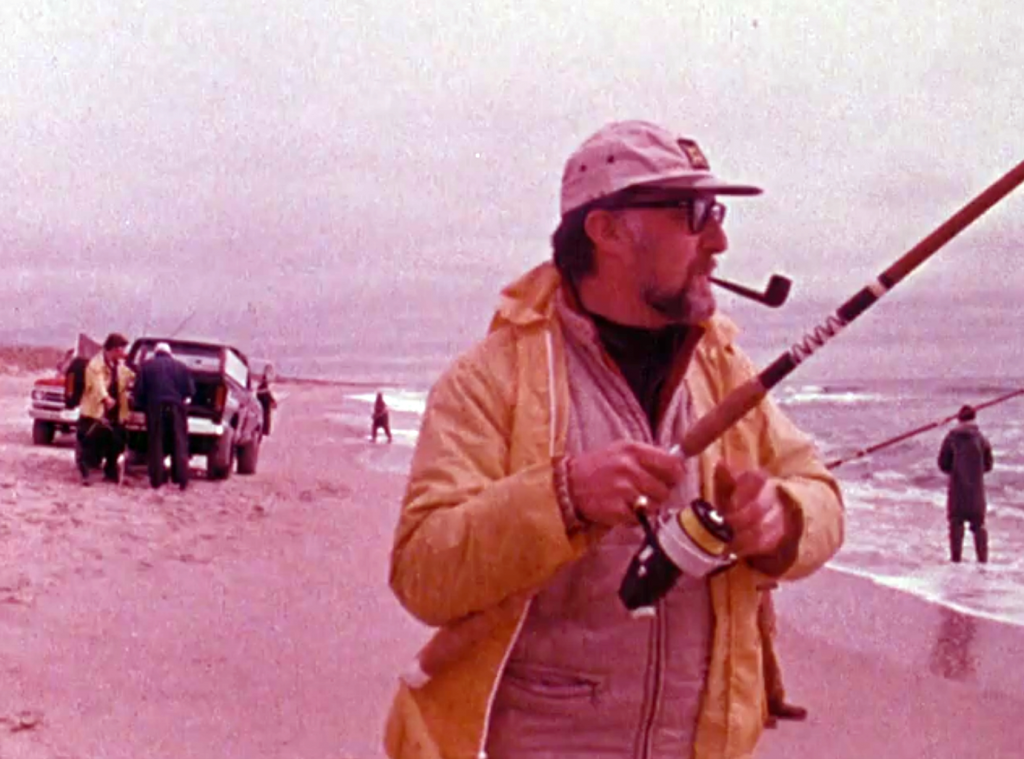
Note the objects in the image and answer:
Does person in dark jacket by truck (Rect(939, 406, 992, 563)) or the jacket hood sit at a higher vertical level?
the jacket hood

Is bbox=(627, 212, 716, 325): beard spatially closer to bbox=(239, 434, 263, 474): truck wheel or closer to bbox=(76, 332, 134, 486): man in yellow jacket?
bbox=(76, 332, 134, 486): man in yellow jacket

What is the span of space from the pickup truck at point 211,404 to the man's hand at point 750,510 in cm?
1430

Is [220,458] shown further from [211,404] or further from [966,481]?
[966,481]

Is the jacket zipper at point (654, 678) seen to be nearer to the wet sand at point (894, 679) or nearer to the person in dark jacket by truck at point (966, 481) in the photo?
the wet sand at point (894, 679)

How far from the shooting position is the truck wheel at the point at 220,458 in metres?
17.5

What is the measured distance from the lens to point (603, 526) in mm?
2180

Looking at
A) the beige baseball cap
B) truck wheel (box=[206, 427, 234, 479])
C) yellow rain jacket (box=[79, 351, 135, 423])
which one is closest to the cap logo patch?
the beige baseball cap

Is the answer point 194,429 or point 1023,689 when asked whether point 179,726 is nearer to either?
point 1023,689

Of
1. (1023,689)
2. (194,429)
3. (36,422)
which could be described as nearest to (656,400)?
(1023,689)

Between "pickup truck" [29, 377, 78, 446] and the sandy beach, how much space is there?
7154 mm

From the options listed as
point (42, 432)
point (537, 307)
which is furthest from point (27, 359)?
point (537, 307)

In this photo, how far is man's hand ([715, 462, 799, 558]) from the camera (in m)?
2.12

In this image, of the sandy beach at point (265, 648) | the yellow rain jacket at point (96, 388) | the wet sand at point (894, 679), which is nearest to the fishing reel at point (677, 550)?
the sandy beach at point (265, 648)

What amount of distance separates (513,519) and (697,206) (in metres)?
0.56
